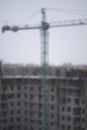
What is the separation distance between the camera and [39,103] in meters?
25.6

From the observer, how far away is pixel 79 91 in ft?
77.4

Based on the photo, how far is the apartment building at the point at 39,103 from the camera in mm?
23672

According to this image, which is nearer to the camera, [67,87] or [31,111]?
[67,87]

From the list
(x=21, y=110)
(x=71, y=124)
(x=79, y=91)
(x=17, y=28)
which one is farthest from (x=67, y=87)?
(x=17, y=28)

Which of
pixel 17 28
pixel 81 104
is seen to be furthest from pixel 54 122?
pixel 17 28

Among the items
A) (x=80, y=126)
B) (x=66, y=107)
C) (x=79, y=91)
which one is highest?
(x=79, y=91)

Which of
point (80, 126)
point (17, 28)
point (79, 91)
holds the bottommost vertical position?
point (80, 126)

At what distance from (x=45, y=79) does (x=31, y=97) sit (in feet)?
10.9

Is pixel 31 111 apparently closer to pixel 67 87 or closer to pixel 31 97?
pixel 31 97

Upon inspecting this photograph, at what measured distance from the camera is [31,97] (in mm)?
25938

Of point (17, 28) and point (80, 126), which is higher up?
point (17, 28)

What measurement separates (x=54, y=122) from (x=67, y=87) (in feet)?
13.0

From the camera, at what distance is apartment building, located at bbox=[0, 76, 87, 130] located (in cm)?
2367

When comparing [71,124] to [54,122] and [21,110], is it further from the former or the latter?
[21,110]
